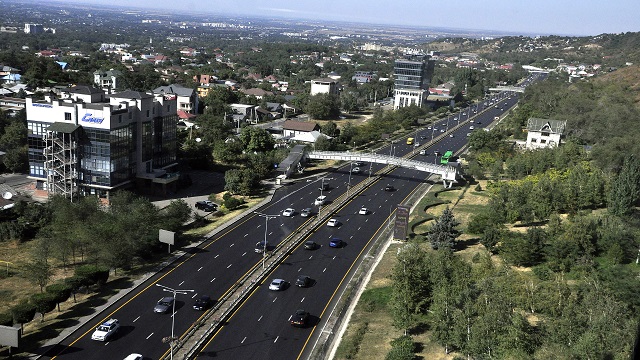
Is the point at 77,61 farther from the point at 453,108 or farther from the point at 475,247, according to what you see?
the point at 475,247

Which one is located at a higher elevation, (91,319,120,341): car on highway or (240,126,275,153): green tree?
(240,126,275,153): green tree

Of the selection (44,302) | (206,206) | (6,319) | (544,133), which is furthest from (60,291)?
(544,133)

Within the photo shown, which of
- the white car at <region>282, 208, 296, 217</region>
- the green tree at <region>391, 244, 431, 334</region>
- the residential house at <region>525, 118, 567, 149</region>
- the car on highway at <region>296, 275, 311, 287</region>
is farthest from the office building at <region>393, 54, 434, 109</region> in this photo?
the green tree at <region>391, 244, 431, 334</region>

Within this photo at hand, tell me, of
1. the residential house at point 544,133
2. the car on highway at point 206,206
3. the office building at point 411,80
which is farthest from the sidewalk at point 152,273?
the office building at point 411,80

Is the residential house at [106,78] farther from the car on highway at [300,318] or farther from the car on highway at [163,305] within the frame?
the car on highway at [300,318]

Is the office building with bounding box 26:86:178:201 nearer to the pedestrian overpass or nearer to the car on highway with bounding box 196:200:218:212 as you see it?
the car on highway with bounding box 196:200:218:212

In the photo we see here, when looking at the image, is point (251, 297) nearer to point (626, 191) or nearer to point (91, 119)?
point (91, 119)
